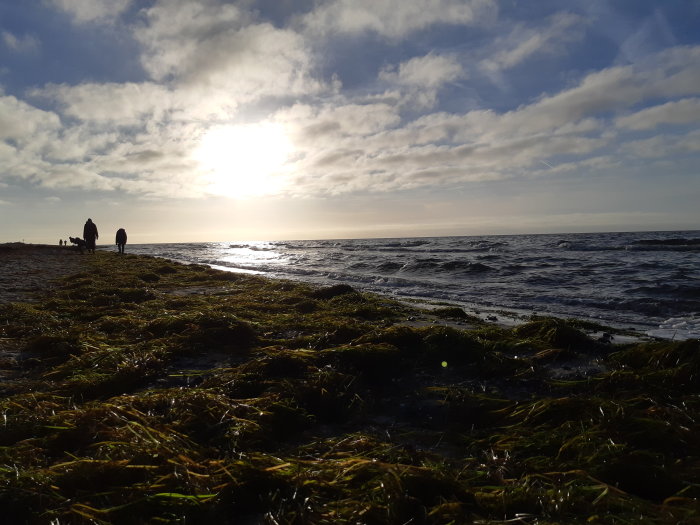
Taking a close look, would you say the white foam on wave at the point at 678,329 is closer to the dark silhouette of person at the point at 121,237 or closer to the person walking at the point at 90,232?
the person walking at the point at 90,232

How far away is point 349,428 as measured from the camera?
2887 millimetres

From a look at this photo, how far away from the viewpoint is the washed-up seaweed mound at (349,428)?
1.85 metres

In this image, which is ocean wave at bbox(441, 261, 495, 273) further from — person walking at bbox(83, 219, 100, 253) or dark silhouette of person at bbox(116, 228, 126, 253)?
dark silhouette of person at bbox(116, 228, 126, 253)

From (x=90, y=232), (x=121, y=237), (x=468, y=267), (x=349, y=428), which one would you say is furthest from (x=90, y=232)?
(x=349, y=428)

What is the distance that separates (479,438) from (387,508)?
117 centimetres

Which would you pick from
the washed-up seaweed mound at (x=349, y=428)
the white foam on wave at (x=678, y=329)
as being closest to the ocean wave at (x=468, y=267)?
the white foam on wave at (x=678, y=329)

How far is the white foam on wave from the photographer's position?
6559mm

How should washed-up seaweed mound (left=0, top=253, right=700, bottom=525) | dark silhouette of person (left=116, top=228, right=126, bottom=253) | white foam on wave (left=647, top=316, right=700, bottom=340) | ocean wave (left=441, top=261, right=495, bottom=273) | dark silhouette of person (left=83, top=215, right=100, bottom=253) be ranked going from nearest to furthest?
1. washed-up seaweed mound (left=0, top=253, right=700, bottom=525)
2. white foam on wave (left=647, top=316, right=700, bottom=340)
3. ocean wave (left=441, top=261, right=495, bottom=273)
4. dark silhouette of person (left=83, top=215, right=100, bottom=253)
5. dark silhouette of person (left=116, top=228, right=126, bottom=253)

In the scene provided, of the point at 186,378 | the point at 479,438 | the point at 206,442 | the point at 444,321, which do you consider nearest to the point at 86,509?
the point at 206,442

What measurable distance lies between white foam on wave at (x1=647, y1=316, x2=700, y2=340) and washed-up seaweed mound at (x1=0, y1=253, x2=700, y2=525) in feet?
10.2

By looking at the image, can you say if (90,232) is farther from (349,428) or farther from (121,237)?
(349,428)

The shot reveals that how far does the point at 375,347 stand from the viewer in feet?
13.9

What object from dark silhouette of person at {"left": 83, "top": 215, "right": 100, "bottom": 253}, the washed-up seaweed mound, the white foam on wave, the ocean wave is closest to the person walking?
dark silhouette of person at {"left": 83, "top": 215, "right": 100, "bottom": 253}

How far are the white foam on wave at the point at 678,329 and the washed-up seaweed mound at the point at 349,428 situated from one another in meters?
3.10
